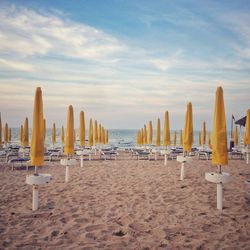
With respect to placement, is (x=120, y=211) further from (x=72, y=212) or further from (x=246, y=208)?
(x=246, y=208)

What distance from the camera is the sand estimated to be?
372cm

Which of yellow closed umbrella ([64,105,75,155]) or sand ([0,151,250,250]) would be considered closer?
sand ([0,151,250,250])

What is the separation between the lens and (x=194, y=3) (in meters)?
8.59

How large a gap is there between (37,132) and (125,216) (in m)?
2.45

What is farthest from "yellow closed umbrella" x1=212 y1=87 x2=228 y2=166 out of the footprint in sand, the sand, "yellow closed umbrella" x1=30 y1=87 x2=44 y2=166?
"yellow closed umbrella" x1=30 y1=87 x2=44 y2=166

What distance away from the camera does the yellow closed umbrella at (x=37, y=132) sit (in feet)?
16.2

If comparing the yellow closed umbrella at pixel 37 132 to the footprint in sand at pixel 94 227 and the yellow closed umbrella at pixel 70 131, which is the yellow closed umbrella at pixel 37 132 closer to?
the footprint in sand at pixel 94 227

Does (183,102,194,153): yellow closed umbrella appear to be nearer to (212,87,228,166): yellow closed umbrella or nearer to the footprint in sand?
(212,87,228,166): yellow closed umbrella

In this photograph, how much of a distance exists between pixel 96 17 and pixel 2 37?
4.11 metres

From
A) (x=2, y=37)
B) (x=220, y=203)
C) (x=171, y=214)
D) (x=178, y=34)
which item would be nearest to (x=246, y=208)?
(x=220, y=203)

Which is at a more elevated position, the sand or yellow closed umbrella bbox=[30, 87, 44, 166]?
yellow closed umbrella bbox=[30, 87, 44, 166]

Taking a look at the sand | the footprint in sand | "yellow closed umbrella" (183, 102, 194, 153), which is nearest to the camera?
the sand

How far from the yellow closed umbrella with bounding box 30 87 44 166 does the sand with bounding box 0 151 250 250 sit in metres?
1.15

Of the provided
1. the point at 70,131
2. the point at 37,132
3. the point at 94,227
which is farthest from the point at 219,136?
the point at 70,131
